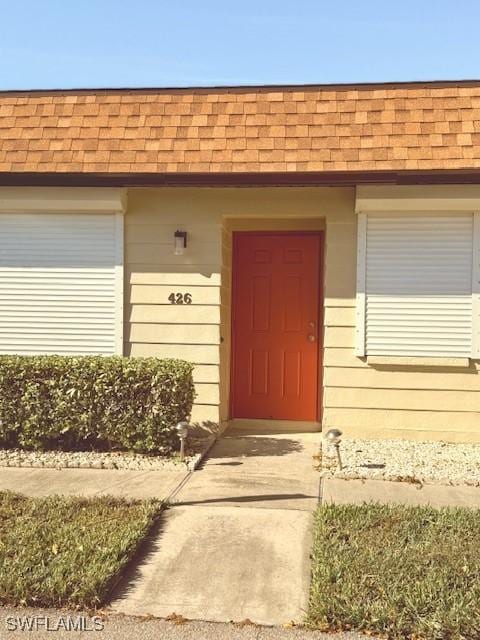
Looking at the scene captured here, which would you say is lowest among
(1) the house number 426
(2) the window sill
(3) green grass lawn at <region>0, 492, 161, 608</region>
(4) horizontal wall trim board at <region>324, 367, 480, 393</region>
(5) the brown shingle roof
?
(3) green grass lawn at <region>0, 492, 161, 608</region>

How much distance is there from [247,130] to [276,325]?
91.8 inches

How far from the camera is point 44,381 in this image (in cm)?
586

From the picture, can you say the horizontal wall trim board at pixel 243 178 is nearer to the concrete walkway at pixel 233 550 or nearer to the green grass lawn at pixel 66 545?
the concrete walkway at pixel 233 550

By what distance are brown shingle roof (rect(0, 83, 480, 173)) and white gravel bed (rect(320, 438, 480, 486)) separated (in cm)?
287

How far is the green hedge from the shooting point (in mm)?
5715

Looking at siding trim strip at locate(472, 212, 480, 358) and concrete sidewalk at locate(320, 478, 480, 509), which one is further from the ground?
siding trim strip at locate(472, 212, 480, 358)

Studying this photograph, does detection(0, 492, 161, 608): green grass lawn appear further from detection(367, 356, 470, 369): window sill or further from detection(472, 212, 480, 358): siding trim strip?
detection(472, 212, 480, 358): siding trim strip

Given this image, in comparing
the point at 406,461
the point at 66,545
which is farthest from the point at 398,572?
the point at 406,461

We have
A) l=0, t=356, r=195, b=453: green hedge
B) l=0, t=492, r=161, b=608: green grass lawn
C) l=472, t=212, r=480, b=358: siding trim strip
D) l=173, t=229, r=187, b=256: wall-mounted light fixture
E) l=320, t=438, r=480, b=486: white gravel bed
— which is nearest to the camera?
l=0, t=492, r=161, b=608: green grass lawn

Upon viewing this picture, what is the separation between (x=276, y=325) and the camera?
24.5 feet

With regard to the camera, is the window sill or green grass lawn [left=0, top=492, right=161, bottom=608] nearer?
green grass lawn [left=0, top=492, right=161, bottom=608]

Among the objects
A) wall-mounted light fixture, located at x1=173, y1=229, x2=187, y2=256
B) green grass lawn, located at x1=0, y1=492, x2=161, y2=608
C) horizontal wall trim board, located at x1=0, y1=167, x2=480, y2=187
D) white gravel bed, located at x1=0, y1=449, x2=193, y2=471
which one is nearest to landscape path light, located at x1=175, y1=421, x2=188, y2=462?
white gravel bed, located at x1=0, y1=449, x2=193, y2=471

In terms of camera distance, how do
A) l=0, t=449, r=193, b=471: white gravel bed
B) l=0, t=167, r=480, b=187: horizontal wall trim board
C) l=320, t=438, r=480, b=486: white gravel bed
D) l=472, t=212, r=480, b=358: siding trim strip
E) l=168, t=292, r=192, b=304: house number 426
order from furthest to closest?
l=168, t=292, r=192, b=304: house number 426 → l=472, t=212, r=480, b=358: siding trim strip → l=0, t=167, r=480, b=187: horizontal wall trim board → l=0, t=449, r=193, b=471: white gravel bed → l=320, t=438, r=480, b=486: white gravel bed

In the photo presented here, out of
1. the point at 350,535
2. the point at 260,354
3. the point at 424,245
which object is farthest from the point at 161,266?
the point at 350,535
